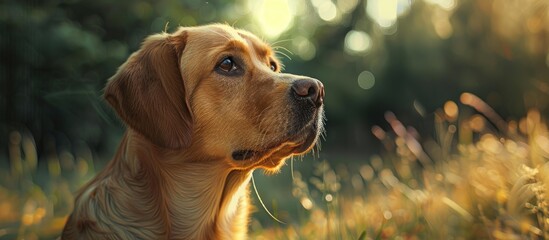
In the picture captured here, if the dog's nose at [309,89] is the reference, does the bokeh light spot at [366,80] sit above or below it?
below

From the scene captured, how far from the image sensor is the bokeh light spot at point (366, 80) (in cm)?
1967

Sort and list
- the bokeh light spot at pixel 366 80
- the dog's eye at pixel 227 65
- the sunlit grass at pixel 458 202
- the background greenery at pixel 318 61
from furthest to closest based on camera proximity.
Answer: the bokeh light spot at pixel 366 80, the background greenery at pixel 318 61, the sunlit grass at pixel 458 202, the dog's eye at pixel 227 65

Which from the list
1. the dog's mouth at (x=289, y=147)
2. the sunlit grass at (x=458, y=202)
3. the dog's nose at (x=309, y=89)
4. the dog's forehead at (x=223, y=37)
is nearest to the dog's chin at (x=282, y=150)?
the dog's mouth at (x=289, y=147)

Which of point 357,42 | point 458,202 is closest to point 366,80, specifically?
point 357,42

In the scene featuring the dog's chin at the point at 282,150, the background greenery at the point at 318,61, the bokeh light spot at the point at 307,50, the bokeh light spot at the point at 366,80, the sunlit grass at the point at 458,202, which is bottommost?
the bokeh light spot at the point at 366,80

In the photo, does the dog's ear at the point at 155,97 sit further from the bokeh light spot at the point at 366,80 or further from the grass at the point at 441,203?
the bokeh light spot at the point at 366,80

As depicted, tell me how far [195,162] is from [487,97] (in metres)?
14.8

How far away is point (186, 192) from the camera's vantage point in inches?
140

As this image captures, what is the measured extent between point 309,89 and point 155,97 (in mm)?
892

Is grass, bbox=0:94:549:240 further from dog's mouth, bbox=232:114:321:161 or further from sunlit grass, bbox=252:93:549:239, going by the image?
dog's mouth, bbox=232:114:321:161

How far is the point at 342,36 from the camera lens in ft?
66.2

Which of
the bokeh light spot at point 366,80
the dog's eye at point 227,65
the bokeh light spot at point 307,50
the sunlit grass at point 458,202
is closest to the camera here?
the dog's eye at point 227,65

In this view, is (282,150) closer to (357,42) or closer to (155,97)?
(155,97)

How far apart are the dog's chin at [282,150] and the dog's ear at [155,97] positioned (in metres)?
0.34
